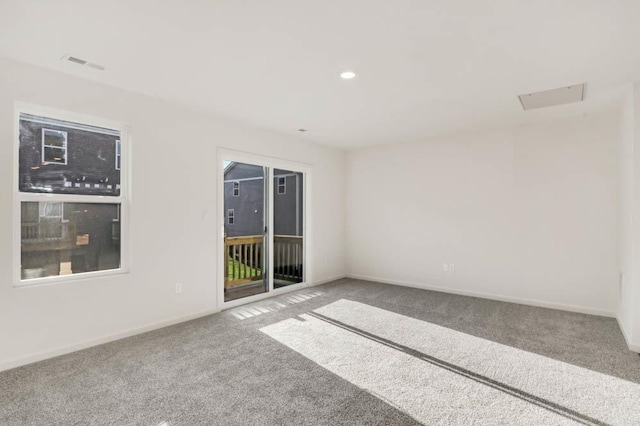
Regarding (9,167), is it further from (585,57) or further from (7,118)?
(585,57)

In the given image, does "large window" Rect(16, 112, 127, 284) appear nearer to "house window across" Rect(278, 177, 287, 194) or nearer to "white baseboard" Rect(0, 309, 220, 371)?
"white baseboard" Rect(0, 309, 220, 371)

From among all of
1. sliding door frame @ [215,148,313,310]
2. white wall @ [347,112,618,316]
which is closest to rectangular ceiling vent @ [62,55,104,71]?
sliding door frame @ [215,148,313,310]

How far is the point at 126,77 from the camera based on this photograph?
10.00ft

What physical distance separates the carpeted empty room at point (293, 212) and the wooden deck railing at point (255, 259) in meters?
0.04

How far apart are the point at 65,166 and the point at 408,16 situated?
10.7 feet

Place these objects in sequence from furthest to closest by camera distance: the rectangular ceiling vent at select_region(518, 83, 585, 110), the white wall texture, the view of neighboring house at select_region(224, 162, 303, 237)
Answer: the view of neighboring house at select_region(224, 162, 303, 237)
the rectangular ceiling vent at select_region(518, 83, 585, 110)
the white wall texture

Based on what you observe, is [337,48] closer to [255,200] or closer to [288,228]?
[255,200]

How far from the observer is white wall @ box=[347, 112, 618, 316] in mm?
4125

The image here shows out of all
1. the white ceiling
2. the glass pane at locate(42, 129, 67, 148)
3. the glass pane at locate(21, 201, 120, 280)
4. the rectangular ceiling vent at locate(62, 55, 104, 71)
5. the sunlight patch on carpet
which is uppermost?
the rectangular ceiling vent at locate(62, 55, 104, 71)

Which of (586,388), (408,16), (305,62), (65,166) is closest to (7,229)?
(65,166)

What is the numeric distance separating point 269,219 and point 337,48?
3.10 metres

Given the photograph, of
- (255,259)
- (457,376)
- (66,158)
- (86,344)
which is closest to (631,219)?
(457,376)

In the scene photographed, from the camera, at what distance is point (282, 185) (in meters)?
5.42

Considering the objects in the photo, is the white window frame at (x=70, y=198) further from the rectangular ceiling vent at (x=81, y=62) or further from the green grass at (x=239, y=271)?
the green grass at (x=239, y=271)
